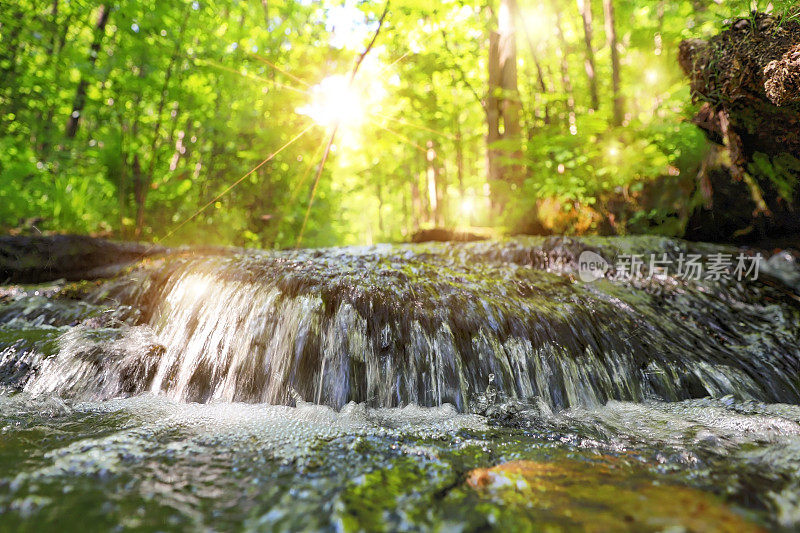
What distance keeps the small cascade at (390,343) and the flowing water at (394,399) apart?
0.02 metres

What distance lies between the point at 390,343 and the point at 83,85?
8565mm

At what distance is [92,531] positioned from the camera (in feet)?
3.83

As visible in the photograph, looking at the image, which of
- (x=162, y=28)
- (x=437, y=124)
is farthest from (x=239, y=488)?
(x=437, y=124)

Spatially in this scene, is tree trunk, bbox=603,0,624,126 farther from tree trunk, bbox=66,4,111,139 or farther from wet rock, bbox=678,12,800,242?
tree trunk, bbox=66,4,111,139

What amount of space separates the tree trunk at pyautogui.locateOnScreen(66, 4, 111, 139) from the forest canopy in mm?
36

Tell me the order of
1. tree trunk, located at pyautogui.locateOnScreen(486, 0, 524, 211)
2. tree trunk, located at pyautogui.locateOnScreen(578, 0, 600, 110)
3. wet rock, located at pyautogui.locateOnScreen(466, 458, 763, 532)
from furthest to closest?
tree trunk, located at pyautogui.locateOnScreen(578, 0, 600, 110), tree trunk, located at pyautogui.locateOnScreen(486, 0, 524, 211), wet rock, located at pyautogui.locateOnScreen(466, 458, 763, 532)

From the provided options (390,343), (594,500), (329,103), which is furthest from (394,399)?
(329,103)

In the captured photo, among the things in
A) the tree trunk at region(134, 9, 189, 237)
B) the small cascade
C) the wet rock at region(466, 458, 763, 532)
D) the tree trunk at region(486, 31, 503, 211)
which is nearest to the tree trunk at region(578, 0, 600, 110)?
the tree trunk at region(486, 31, 503, 211)

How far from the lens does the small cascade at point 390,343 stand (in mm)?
2914

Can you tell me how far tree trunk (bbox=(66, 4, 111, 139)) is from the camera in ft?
22.2

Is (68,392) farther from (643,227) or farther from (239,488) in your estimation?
(643,227)

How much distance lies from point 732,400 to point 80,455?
4.29 m

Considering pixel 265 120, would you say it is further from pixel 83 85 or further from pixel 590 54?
pixel 590 54

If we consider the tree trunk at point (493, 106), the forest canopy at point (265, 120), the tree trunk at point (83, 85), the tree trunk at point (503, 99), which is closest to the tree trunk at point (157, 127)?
the forest canopy at point (265, 120)
